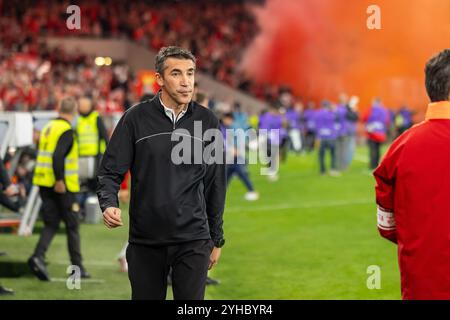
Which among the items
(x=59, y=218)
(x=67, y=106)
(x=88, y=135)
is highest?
(x=67, y=106)

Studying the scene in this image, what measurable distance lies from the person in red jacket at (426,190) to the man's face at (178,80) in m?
1.23

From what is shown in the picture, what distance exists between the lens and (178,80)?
16.6 feet

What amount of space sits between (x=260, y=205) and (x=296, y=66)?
91.5 feet

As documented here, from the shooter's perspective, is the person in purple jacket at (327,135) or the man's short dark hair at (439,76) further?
the person in purple jacket at (327,135)

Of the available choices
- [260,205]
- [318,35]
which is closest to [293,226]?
[260,205]

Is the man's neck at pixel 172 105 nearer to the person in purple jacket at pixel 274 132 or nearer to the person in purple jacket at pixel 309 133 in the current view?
the person in purple jacket at pixel 274 132

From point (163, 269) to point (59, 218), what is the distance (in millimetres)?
4775

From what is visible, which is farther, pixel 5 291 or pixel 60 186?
pixel 60 186

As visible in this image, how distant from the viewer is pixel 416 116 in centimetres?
3384

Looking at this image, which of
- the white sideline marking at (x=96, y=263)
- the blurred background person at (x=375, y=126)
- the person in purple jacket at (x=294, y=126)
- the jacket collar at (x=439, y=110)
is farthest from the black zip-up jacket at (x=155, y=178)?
the person in purple jacket at (x=294, y=126)

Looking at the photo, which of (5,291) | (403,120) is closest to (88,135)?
(5,291)

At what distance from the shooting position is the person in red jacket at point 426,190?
13.6 feet

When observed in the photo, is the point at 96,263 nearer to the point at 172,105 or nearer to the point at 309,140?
the point at 172,105
